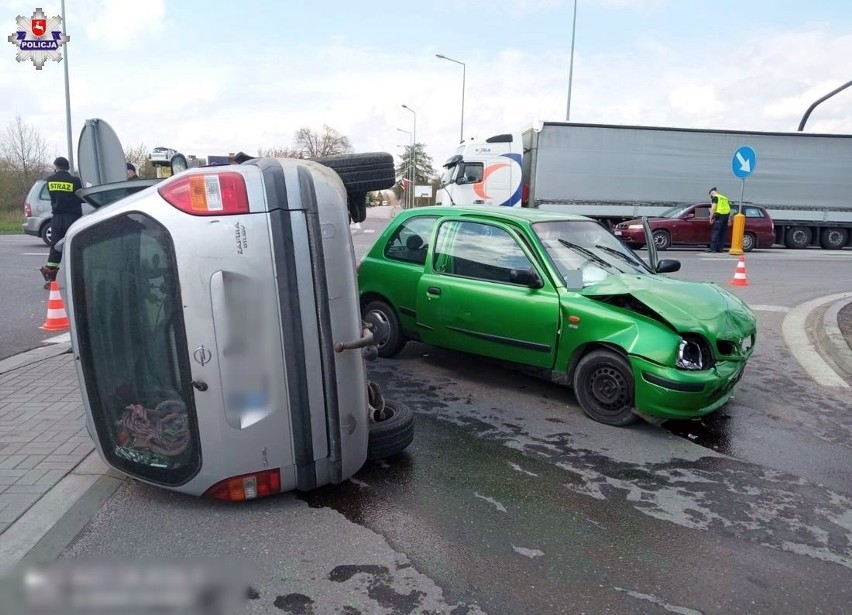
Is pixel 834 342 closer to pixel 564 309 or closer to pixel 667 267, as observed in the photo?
pixel 667 267

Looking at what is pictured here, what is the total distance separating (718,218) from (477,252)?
1580 centimetres

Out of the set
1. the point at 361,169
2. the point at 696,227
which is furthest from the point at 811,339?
the point at 696,227

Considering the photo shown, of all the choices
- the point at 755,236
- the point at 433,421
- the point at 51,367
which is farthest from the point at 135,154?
the point at 433,421

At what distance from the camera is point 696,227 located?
20.2 meters

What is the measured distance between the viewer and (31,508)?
343cm

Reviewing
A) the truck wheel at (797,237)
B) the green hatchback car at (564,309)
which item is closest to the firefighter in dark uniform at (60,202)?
the green hatchback car at (564,309)

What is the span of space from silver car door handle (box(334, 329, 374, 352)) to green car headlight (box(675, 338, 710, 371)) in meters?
2.39

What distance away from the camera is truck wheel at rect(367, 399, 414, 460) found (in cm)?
386

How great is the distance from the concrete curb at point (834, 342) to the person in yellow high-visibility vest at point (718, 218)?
10.4 metres

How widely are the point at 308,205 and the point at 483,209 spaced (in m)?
3.20

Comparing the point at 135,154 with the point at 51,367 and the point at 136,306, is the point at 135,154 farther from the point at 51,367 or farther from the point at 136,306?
the point at 136,306

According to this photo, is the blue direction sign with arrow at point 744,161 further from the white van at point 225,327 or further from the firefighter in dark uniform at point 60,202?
the white van at point 225,327

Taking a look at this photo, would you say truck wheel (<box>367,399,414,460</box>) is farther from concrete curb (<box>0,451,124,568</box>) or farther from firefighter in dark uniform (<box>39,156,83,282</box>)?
firefighter in dark uniform (<box>39,156,83,282</box>)

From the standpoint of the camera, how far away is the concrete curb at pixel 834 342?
269 inches
